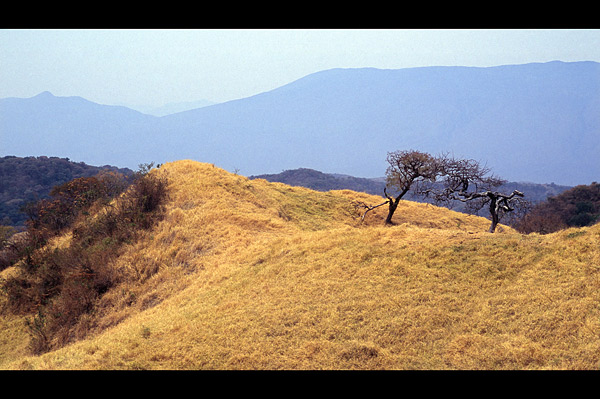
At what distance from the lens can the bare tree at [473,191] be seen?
531 inches

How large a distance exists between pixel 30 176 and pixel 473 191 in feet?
182

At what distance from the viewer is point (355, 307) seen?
815cm

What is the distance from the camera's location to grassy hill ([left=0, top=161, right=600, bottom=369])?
259 inches

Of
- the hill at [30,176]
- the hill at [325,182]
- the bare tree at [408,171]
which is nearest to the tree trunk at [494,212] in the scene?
the bare tree at [408,171]

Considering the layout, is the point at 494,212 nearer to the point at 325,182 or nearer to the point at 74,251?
the point at 74,251

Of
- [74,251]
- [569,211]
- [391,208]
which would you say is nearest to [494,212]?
[391,208]

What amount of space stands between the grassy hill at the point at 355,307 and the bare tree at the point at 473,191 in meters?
3.14

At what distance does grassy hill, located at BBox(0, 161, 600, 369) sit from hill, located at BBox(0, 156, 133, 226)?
42.7 meters

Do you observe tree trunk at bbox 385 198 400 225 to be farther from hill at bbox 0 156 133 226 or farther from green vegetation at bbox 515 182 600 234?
hill at bbox 0 156 133 226

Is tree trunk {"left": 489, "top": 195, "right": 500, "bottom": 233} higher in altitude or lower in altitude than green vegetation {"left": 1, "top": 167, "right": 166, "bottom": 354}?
higher

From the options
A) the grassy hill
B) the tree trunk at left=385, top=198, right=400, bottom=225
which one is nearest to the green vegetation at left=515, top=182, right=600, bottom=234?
the grassy hill
